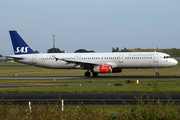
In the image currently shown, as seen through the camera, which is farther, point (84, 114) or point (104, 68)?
point (104, 68)

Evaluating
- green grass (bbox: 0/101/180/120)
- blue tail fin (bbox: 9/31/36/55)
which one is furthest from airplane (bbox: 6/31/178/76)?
green grass (bbox: 0/101/180/120)

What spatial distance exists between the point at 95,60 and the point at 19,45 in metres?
14.8

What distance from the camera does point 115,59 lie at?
139ft

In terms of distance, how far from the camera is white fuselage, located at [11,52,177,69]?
41.6 metres

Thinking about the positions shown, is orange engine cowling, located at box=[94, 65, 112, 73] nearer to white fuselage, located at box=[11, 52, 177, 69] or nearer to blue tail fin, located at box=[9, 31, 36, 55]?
white fuselage, located at box=[11, 52, 177, 69]

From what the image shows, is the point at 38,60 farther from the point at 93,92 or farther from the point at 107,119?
the point at 107,119

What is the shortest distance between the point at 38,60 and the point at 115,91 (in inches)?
1058

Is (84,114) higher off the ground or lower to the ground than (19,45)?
lower

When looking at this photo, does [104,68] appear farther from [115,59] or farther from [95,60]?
[95,60]

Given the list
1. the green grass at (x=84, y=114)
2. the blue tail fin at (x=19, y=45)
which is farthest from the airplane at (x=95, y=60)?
the green grass at (x=84, y=114)

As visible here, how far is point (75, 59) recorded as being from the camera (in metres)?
45.1

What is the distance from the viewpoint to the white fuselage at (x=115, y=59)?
136ft

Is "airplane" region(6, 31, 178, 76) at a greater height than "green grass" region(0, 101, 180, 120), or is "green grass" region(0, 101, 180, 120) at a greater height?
"airplane" region(6, 31, 178, 76)

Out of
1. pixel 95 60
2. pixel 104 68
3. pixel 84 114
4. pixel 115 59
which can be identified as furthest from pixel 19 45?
pixel 84 114
